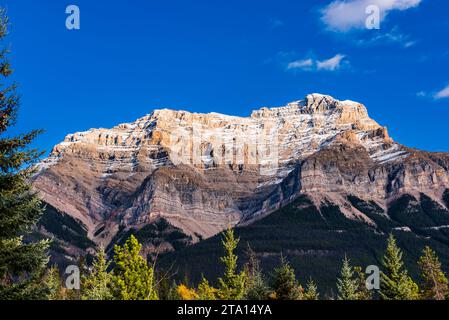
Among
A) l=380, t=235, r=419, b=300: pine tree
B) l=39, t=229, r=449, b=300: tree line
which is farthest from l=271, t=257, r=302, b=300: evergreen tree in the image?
l=380, t=235, r=419, b=300: pine tree

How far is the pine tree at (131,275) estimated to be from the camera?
40.4 metres

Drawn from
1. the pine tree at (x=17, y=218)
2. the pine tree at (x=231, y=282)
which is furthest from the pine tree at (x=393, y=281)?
the pine tree at (x=17, y=218)

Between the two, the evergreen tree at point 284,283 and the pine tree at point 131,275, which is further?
the evergreen tree at point 284,283

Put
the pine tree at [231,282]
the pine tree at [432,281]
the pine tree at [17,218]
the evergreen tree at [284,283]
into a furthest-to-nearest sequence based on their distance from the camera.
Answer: the pine tree at [432,281], the pine tree at [231,282], the evergreen tree at [284,283], the pine tree at [17,218]

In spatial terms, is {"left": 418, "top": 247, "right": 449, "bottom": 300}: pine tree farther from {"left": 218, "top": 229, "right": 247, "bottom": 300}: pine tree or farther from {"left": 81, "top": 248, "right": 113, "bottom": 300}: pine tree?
{"left": 81, "top": 248, "right": 113, "bottom": 300}: pine tree

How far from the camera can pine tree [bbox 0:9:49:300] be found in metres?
21.6

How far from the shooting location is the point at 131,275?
41.7m

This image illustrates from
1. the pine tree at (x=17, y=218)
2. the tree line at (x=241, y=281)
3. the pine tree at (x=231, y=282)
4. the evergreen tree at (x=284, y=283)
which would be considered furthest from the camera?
the pine tree at (x=231, y=282)

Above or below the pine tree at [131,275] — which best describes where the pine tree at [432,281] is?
below

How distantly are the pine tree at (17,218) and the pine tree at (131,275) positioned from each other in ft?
57.0

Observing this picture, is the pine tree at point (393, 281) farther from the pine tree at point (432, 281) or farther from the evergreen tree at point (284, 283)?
the evergreen tree at point (284, 283)
